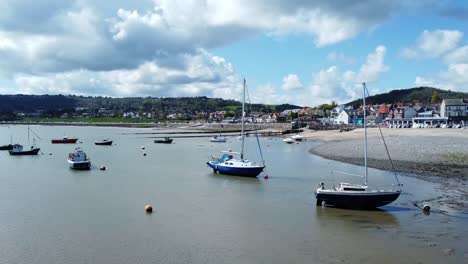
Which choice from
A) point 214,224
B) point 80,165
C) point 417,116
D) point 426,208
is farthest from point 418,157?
point 417,116

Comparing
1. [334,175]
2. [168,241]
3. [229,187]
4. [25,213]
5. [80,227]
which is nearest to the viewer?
[168,241]

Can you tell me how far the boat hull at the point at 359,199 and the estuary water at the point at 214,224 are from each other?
0.46 metres

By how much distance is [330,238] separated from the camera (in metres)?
19.3

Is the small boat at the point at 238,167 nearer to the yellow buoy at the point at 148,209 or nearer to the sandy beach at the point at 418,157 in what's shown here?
the sandy beach at the point at 418,157

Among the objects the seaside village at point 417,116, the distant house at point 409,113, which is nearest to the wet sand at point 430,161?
the seaside village at point 417,116

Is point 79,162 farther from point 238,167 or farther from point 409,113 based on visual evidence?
point 409,113

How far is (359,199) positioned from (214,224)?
7.82 meters

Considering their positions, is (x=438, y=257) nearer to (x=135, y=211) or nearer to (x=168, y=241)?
(x=168, y=241)

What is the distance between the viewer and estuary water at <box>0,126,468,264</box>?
56.3ft

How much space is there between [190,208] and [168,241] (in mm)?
6729

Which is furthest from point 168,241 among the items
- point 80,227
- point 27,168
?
point 27,168

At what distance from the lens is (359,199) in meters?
23.9

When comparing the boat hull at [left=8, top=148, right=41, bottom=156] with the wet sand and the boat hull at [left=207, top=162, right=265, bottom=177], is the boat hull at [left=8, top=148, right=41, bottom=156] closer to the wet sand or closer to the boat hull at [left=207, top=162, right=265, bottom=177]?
the boat hull at [left=207, top=162, right=265, bottom=177]

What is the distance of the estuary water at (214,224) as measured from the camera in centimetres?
1717
